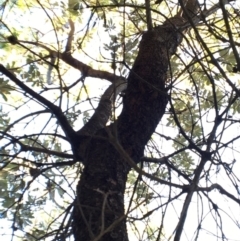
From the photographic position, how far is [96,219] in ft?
4.33

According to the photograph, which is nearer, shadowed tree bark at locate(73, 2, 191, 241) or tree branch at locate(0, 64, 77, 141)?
shadowed tree bark at locate(73, 2, 191, 241)

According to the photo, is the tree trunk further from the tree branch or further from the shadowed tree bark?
the tree branch

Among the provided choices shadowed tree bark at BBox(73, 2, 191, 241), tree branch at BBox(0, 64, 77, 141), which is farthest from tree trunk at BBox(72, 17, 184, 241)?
tree branch at BBox(0, 64, 77, 141)

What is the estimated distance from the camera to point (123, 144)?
1.51 metres

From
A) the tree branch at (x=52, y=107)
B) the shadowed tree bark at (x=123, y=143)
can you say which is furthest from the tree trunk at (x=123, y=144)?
the tree branch at (x=52, y=107)

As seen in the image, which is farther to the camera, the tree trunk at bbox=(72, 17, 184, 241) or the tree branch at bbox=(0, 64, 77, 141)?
the tree branch at bbox=(0, 64, 77, 141)

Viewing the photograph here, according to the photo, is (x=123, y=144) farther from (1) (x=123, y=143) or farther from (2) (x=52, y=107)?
(2) (x=52, y=107)

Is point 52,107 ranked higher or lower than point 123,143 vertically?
higher

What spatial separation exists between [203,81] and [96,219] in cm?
149

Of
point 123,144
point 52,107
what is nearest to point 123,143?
point 123,144

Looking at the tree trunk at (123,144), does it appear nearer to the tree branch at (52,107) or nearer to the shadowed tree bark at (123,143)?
the shadowed tree bark at (123,143)

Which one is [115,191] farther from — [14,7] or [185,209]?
[14,7]

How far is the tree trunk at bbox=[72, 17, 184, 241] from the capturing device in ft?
4.33

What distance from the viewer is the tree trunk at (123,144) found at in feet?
4.33
